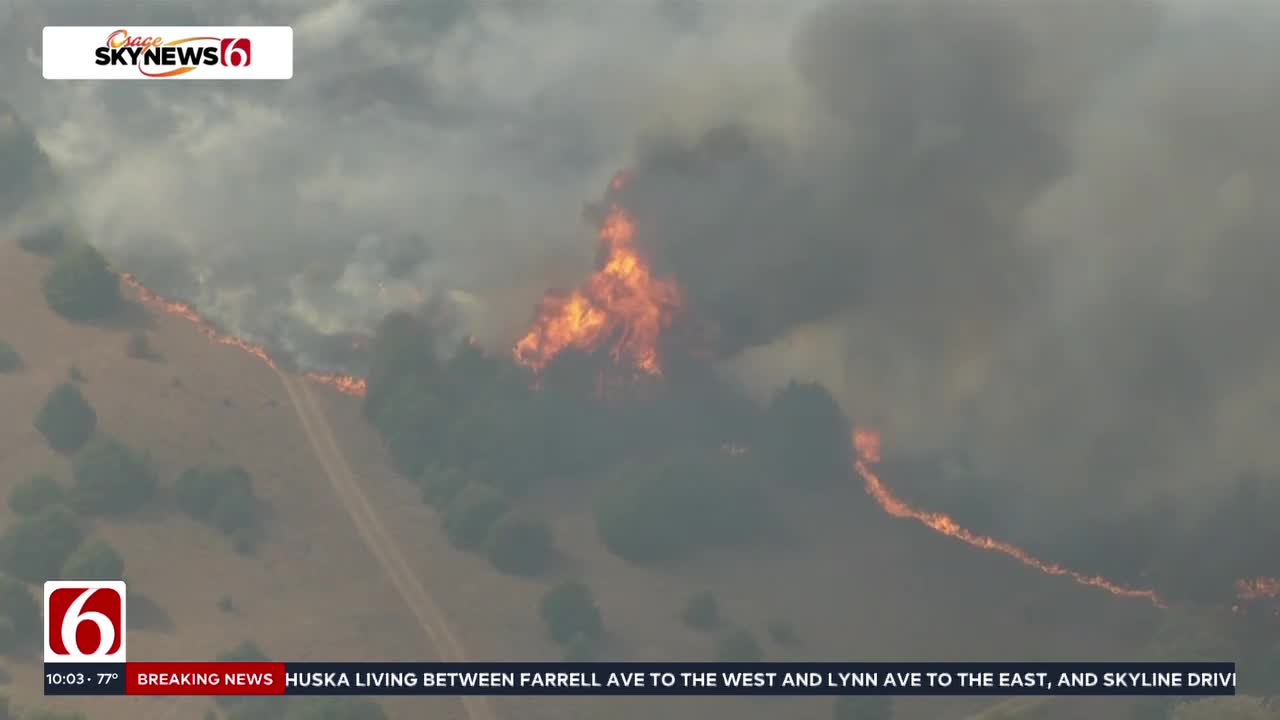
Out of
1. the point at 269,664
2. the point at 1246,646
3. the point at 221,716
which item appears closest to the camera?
the point at 221,716

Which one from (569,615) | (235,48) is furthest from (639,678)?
(235,48)

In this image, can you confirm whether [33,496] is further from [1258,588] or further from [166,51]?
[1258,588]

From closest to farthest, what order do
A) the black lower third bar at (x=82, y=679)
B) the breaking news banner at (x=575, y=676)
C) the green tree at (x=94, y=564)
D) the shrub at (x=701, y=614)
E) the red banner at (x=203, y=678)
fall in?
the black lower third bar at (x=82, y=679) < the breaking news banner at (x=575, y=676) < the red banner at (x=203, y=678) < the green tree at (x=94, y=564) < the shrub at (x=701, y=614)

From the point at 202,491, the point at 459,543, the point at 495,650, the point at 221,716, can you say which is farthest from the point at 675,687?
the point at 202,491

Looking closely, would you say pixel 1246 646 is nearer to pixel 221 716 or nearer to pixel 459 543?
pixel 459 543

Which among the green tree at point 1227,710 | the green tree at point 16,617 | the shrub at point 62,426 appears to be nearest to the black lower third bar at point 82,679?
the green tree at point 16,617

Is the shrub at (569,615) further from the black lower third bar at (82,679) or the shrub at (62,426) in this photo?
the shrub at (62,426)

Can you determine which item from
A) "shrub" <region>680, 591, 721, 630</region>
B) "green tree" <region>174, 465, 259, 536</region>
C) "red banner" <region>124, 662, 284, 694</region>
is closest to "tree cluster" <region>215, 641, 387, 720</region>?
"red banner" <region>124, 662, 284, 694</region>

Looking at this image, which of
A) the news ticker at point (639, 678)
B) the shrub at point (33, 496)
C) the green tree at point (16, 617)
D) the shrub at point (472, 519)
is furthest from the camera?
the shrub at point (472, 519)
